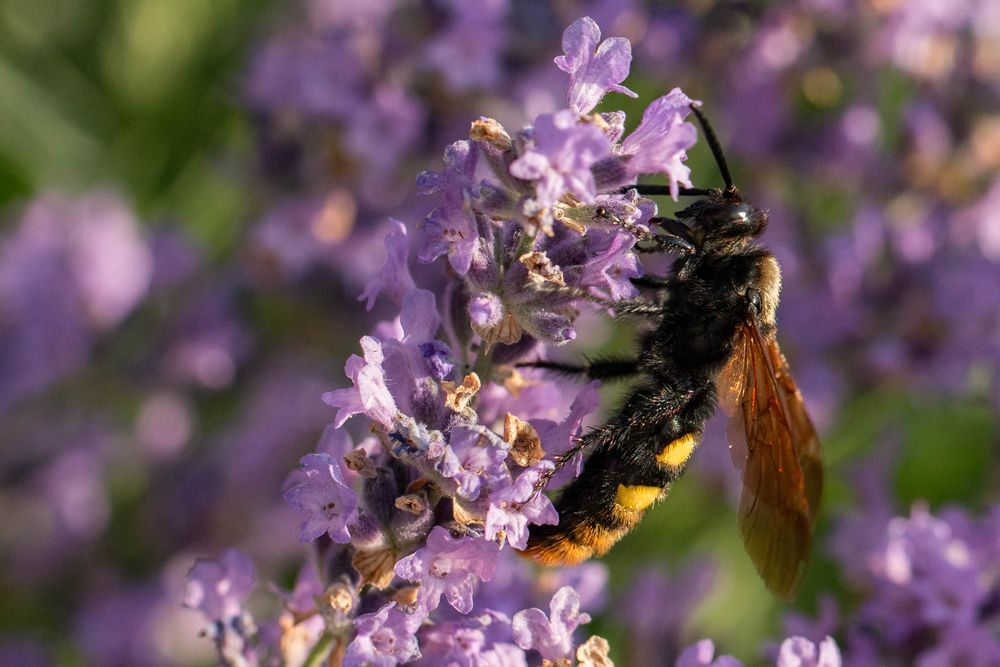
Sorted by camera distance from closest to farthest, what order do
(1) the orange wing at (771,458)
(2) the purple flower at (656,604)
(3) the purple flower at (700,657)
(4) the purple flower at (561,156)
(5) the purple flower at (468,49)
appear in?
(4) the purple flower at (561,156) → (3) the purple flower at (700,657) → (1) the orange wing at (771,458) → (2) the purple flower at (656,604) → (5) the purple flower at (468,49)

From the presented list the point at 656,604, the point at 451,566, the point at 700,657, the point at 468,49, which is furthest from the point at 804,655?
the point at 468,49

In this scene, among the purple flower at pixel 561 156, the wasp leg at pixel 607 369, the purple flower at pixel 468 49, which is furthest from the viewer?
the purple flower at pixel 468 49

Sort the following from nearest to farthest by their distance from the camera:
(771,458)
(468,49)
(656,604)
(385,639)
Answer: (385,639), (771,458), (656,604), (468,49)

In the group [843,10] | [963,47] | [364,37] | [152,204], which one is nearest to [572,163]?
[364,37]

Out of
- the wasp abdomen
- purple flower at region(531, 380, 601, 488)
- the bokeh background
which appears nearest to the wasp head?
the wasp abdomen

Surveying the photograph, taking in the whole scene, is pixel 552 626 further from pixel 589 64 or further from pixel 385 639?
pixel 589 64

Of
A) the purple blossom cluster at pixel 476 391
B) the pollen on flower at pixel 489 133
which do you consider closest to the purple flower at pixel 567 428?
the purple blossom cluster at pixel 476 391

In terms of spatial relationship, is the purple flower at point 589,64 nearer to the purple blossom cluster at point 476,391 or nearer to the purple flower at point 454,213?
the purple blossom cluster at point 476,391
